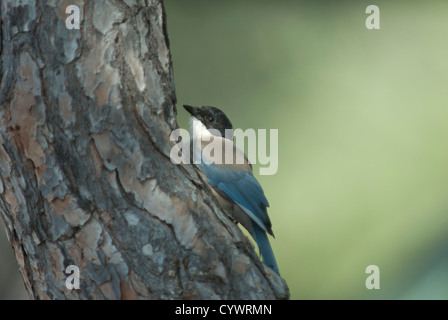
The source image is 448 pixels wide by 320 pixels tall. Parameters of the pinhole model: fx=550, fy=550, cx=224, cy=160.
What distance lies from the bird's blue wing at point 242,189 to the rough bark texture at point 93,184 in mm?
890

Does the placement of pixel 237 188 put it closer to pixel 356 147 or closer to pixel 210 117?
pixel 210 117

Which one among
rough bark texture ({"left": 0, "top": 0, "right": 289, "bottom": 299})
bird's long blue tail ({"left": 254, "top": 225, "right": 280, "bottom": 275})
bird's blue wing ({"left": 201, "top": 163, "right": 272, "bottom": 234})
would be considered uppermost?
rough bark texture ({"left": 0, "top": 0, "right": 289, "bottom": 299})

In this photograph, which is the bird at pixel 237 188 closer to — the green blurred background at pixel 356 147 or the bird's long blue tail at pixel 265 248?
the bird's long blue tail at pixel 265 248

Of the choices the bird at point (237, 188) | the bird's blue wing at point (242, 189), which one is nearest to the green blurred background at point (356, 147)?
the bird at point (237, 188)

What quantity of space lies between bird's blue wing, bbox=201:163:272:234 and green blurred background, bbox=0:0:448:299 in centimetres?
122

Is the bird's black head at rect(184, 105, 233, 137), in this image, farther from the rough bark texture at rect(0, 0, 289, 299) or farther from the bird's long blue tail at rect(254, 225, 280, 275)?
the rough bark texture at rect(0, 0, 289, 299)

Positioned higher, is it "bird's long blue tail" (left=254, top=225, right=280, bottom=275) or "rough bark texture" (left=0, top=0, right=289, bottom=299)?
"rough bark texture" (left=0, top=0, right=289, bottom=299)

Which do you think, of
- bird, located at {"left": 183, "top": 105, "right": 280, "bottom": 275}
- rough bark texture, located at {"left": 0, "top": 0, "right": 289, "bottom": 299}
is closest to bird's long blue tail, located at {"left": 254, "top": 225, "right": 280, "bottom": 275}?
bird, located at {"left": 183, "top": 105, "right": 280, "bottom": 275}

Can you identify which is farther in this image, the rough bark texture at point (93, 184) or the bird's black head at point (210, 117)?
the bird's black head at point (210, 117)

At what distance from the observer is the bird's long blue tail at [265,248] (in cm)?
271

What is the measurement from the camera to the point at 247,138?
416cm

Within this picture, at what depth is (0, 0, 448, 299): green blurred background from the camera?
430cm
